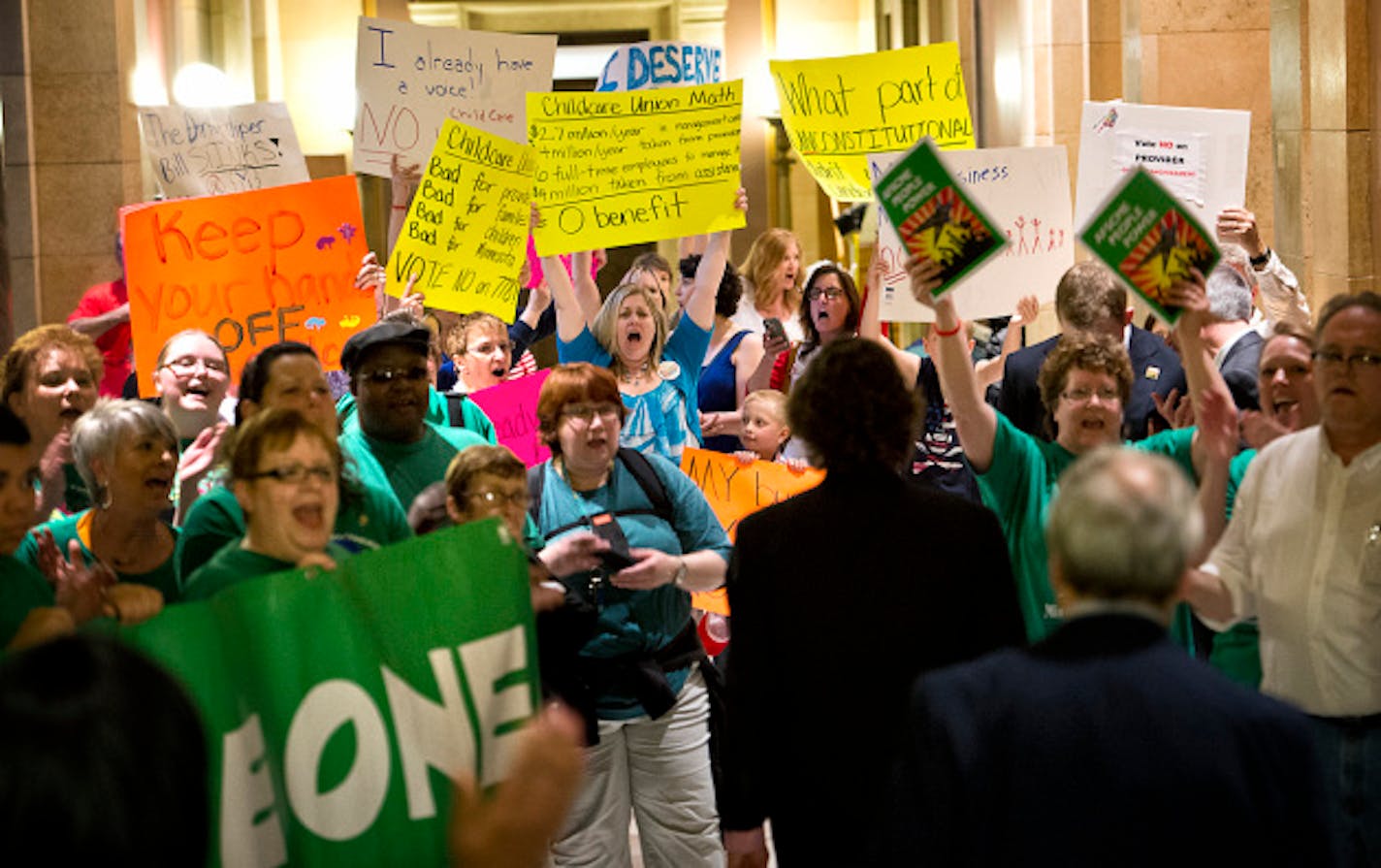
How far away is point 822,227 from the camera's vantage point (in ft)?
67.5


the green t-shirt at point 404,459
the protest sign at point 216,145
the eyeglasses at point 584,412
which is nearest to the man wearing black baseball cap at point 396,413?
the green t-shirt at point 404,459

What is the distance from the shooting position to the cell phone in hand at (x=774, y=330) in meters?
9.00

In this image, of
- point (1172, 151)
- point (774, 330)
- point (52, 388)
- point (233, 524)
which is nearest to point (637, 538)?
point (233, 524)

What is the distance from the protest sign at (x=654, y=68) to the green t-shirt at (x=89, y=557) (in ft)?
16.9

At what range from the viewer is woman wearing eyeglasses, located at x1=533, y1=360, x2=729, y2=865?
209 inches

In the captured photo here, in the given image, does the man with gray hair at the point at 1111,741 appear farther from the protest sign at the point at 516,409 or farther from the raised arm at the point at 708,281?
the raised arm at the point at 708,281

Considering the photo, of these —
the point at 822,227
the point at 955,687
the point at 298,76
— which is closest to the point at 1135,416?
the point at 955,687

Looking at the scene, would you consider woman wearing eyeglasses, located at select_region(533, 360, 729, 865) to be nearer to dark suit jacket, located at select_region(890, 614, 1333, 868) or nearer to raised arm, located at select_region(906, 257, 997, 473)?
raised arm, located at select_region(906, 257, 997, 473)

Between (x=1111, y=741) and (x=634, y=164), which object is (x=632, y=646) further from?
(x=634, y=164)

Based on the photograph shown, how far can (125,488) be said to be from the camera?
4.87 metres

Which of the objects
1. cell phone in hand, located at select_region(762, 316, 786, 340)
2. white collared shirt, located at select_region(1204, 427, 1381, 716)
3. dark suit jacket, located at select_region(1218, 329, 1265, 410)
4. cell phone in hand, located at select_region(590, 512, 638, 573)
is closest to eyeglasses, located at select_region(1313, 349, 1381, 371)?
white collared shirt, located at select_region(1204, 427, 1381, 716)

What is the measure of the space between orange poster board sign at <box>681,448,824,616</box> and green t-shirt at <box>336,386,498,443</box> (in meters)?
0.71

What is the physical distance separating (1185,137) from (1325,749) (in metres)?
4.08

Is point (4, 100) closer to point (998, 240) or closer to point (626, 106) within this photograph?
point (626, 106)
